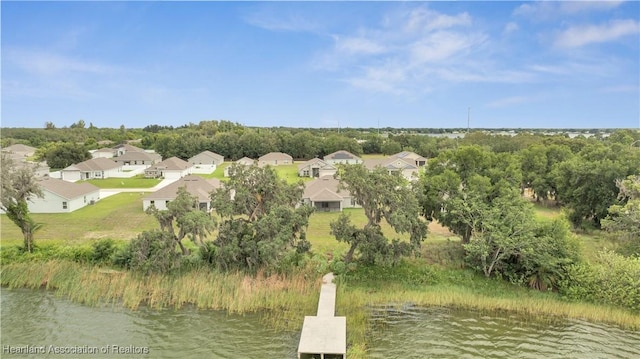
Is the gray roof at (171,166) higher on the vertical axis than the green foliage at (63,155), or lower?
lower

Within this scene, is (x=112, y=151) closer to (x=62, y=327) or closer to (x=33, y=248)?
(x=33, y=248)

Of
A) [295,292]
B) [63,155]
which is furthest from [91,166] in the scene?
[295,292]

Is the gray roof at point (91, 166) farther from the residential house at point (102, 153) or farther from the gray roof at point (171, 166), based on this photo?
the residential house at point (102, 153)

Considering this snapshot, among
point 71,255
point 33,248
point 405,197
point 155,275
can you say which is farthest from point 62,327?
point 405,197

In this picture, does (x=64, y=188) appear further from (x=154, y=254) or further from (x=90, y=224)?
(x=154, y=254)

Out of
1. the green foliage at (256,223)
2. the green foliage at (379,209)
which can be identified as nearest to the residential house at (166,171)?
the green foliage at (256,223)

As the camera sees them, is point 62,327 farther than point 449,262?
No
